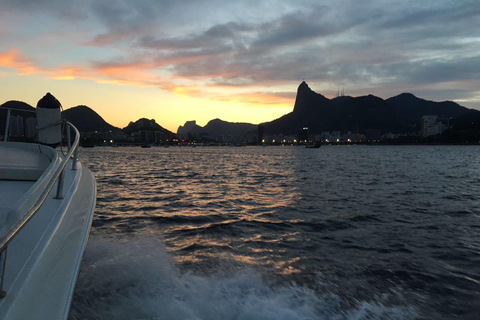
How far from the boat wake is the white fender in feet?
10.9

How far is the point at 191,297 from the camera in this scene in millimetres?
3848

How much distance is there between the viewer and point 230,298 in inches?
152

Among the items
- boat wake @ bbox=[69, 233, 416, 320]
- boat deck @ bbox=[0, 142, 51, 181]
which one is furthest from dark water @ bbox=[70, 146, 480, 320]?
boat deck @ bbox=[0, 142, 51, 181]

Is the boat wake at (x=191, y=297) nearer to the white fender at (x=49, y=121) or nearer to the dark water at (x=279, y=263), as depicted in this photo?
the dark water at (x=279, y=263)

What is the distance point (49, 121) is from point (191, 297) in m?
5.08

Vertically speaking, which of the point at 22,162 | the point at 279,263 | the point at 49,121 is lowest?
the point at 279,263

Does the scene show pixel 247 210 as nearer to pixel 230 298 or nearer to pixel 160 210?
pixel 160 210

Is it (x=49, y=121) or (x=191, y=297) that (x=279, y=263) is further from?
(x=49, y=121)

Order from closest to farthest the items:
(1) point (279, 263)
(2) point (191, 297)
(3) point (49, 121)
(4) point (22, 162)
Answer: (2) point (191, 297) < (1) point (279, 263) < (4) point (22, 162) < (3) point (49, 121)

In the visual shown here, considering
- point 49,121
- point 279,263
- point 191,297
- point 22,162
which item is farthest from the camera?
point 49,121

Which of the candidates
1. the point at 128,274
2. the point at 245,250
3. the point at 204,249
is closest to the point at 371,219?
the point at 245,250

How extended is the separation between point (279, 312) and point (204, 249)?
237cm

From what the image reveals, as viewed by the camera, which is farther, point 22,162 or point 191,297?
point 22,162

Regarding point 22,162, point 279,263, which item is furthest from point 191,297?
point 22,162
